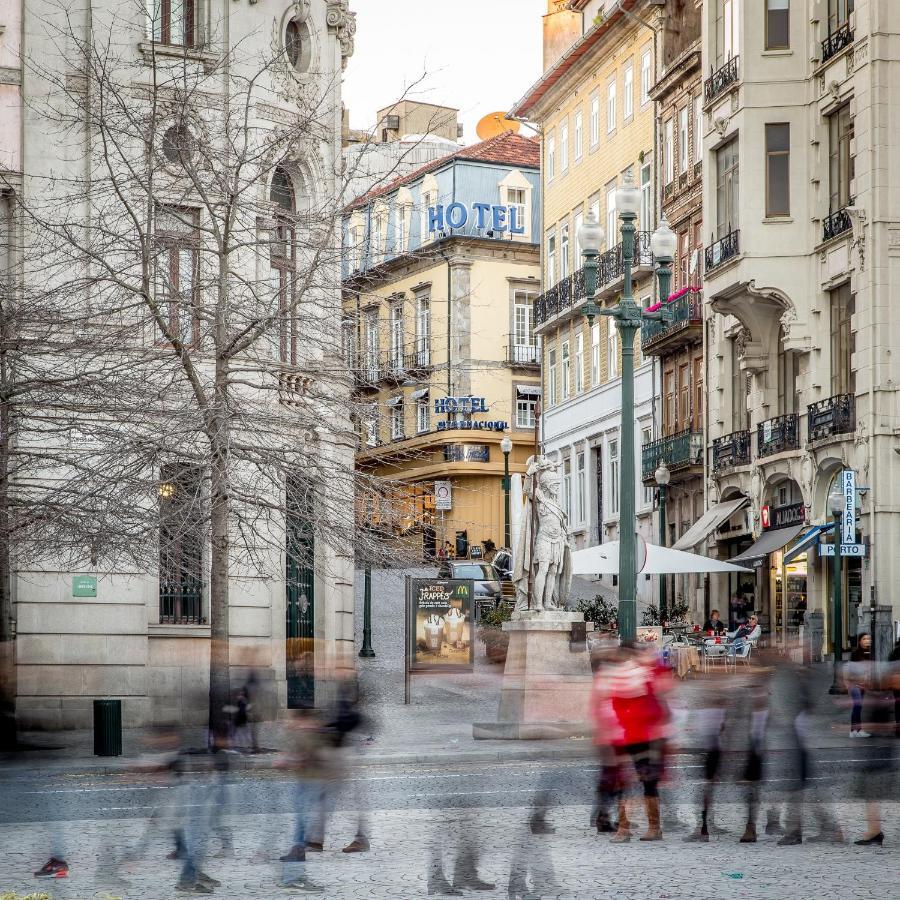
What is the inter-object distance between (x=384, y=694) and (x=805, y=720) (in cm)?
2008

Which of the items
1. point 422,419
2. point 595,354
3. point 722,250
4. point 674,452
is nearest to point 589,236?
point 722,250

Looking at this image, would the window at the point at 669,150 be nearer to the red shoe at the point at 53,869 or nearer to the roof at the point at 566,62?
the roof at the point at 566,62

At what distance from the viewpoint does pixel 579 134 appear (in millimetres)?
64125

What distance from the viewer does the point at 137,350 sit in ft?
80.5

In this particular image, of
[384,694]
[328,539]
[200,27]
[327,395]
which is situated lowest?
[384,694]

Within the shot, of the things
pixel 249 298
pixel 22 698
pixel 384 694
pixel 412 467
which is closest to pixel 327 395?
pixel 249 298

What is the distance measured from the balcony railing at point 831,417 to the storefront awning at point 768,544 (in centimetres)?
214

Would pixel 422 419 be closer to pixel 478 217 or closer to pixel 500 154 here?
pixel 478 217

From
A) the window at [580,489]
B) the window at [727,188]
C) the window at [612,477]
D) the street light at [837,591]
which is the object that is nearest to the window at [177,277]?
the street light at [837,591]

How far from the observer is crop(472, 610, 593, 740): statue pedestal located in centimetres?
2525

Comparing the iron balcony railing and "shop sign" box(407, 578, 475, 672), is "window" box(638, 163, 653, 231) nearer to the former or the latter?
"shop sign" box(407, 578, 475, 672)

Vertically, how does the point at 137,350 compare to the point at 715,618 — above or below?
above

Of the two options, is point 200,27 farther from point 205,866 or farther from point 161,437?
point 205,866

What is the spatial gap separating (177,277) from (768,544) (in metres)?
20.9
